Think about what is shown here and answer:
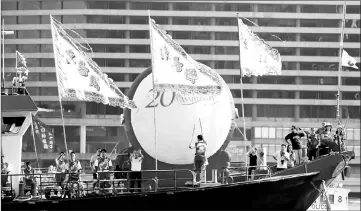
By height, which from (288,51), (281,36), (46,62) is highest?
(281,36)

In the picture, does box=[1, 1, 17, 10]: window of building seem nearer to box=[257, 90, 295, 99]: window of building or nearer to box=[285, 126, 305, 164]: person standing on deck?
box=[257, 90, 295, 99]: window of building

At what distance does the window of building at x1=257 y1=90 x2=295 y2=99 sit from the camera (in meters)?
96.5

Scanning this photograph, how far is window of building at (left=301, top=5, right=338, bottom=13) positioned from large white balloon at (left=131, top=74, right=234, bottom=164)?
235 feet

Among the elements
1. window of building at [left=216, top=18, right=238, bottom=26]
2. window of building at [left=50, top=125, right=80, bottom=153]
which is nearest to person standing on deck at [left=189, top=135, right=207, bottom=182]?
window of building at [left=50, top=125, right=80, bottom=153]

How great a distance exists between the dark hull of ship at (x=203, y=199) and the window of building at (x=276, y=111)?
237 feet

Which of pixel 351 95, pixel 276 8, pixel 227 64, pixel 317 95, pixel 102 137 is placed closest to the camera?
pixel 102 137

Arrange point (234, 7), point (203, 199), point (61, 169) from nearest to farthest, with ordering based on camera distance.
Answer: point (203, 199) → point (61, 169) → point (234, 7)

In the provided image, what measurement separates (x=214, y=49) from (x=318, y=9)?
1144 centimetres

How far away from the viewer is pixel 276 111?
96750mm

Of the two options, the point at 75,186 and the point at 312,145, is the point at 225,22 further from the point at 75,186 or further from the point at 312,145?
the point at 75,186

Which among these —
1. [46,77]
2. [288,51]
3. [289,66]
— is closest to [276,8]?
[288,51]

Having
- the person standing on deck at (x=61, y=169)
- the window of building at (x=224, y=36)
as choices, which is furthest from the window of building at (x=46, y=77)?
the person standing on deck at (x=61, y=169)

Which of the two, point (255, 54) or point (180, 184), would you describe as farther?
point (255, 54)

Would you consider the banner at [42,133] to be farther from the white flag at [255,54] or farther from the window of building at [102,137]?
the window of building at [102,137]
